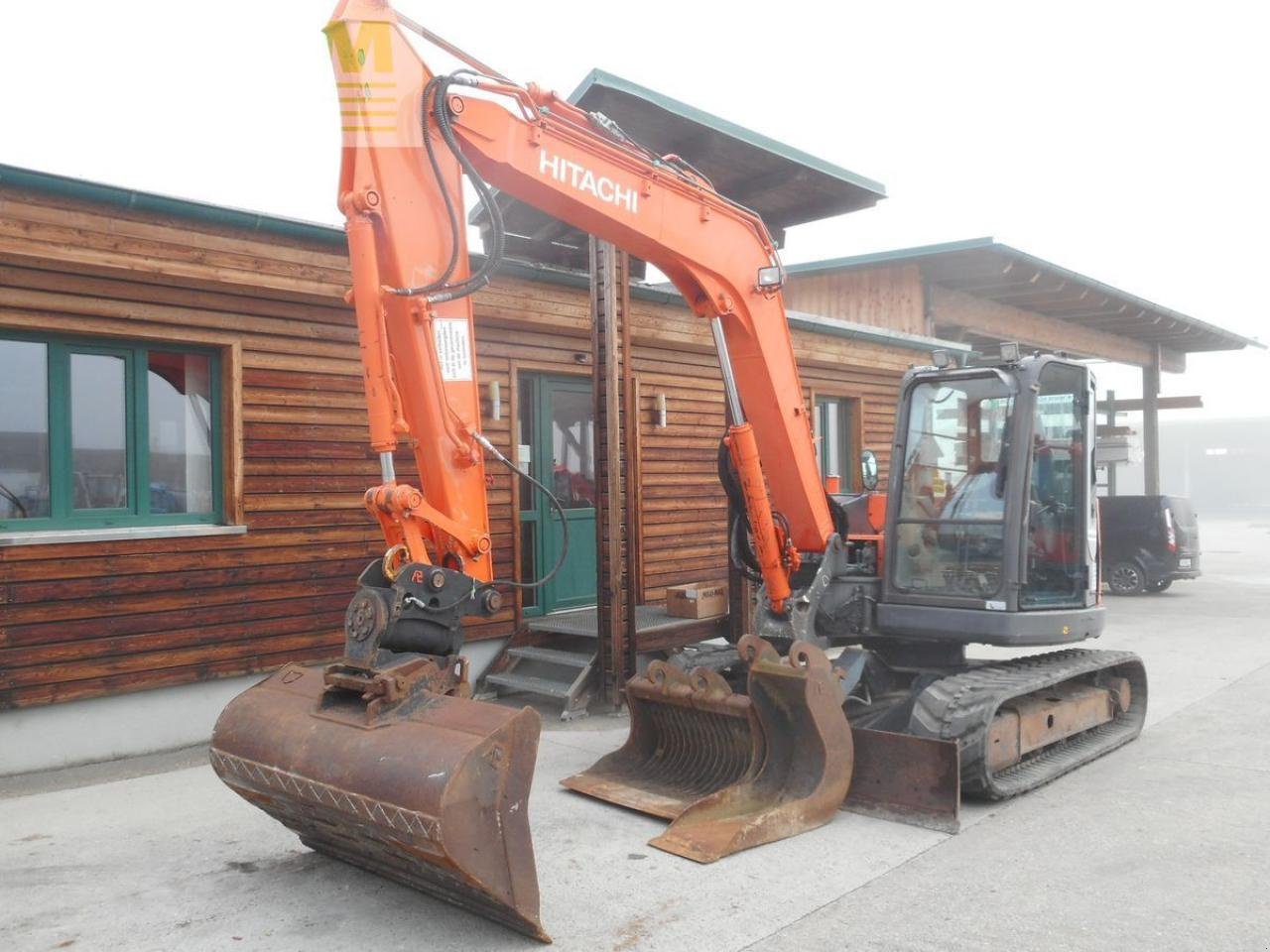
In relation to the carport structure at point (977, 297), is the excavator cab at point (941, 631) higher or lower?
lower

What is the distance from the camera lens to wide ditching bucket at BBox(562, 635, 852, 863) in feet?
15.2

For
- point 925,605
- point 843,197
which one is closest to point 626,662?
point 925,605

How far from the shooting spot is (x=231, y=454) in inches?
262

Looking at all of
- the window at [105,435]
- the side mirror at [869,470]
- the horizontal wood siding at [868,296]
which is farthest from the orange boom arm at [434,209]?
the horizontal wood siding at [868,296]

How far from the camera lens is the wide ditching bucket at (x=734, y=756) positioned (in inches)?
183

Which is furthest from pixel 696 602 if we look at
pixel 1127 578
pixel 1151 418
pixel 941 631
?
pixel 1151 418

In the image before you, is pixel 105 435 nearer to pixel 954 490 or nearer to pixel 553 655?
pixel 553 655

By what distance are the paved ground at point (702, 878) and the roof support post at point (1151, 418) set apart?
45.2 ft

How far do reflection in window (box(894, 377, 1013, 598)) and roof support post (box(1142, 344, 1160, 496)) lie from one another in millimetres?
14201

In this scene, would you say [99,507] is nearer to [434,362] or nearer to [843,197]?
[434,362]

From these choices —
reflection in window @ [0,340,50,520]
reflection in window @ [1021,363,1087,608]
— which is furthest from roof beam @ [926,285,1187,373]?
reflection in window @ [0,340,50,520]

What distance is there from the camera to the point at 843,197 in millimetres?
9586

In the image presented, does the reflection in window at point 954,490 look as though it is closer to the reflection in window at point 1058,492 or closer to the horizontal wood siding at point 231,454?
the reflection in window at point 1058,492

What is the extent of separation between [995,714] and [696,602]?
3381 mm
